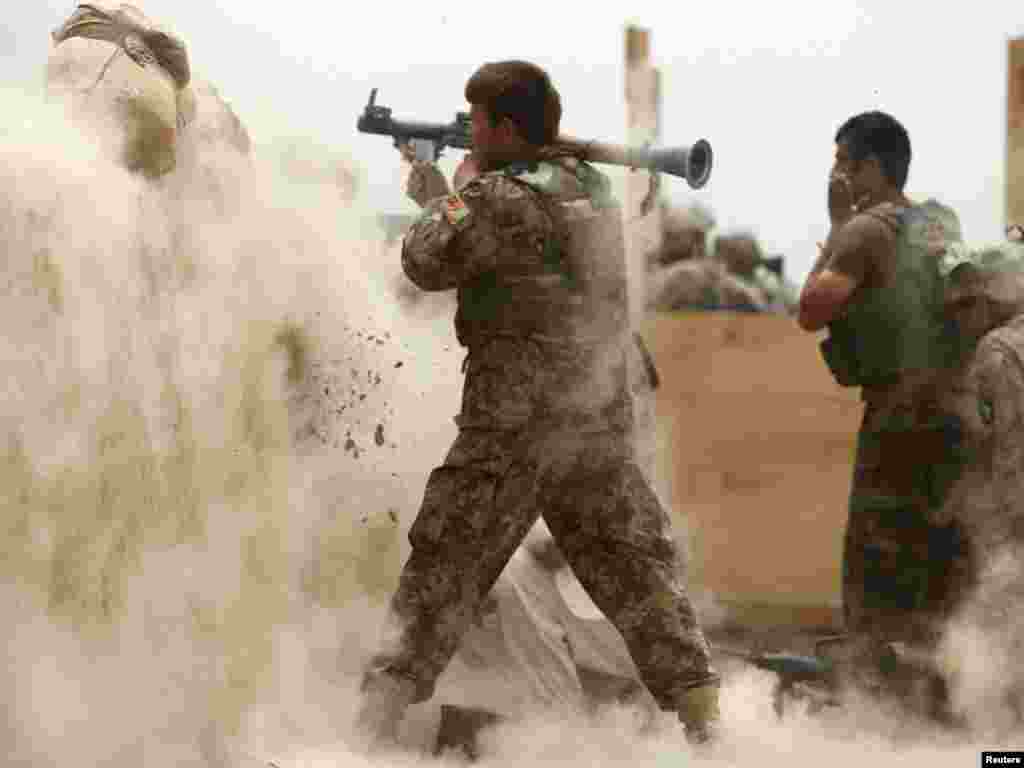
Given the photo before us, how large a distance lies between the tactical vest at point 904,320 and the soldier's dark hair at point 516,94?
115cm

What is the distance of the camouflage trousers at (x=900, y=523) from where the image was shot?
555 centimetres

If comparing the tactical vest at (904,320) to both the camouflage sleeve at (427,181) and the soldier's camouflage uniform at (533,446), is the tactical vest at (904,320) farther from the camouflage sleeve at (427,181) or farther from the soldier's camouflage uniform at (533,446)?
the camouflage sleeve at (427,181)

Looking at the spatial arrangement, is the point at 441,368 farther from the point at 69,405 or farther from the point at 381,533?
the point at 69,405

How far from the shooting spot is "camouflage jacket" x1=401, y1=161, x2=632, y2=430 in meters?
4.68

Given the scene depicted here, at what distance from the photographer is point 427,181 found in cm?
545

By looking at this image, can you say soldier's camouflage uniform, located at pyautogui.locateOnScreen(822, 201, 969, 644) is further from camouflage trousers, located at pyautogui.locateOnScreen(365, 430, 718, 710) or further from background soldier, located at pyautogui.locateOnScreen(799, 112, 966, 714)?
camouflage trousers, located at pyautogui.locateOnScreen(365, 430, 718, 710)

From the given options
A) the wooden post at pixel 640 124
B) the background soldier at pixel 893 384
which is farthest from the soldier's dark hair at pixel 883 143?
the wooden post at pixel 640 124

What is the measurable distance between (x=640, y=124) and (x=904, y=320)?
0.96m

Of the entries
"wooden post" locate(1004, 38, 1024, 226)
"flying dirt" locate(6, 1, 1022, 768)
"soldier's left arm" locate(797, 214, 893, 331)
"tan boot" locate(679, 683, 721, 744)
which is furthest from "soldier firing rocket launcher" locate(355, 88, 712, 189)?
"wooden post" locate(1004, 38, 1024, 226)

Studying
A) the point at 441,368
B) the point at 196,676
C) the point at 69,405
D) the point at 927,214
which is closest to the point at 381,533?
the point at 441,368

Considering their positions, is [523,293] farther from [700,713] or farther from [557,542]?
[700,713]

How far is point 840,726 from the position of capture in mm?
5590

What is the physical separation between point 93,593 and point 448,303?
1752mm

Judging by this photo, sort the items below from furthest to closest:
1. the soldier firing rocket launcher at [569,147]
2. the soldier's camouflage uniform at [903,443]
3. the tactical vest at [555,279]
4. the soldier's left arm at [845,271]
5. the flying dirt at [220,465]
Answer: the soldier's camouflage uniform at [903,443] < the soldier's left arm at [845,271] < the soldier firing rocket launcher at [569,147] < the tactical vest at [555,279] < the flying dirt at [220,465]
